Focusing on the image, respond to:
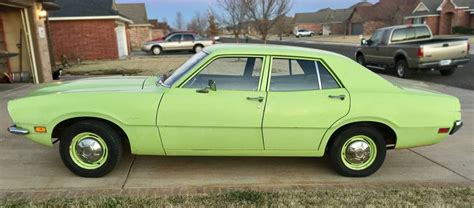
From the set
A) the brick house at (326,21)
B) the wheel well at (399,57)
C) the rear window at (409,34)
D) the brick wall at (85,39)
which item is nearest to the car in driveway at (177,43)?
the brick wall at (85,39)

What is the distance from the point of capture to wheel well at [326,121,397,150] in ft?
13.8

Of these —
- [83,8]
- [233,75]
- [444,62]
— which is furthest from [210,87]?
[83,8]

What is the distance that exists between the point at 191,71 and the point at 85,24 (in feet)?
65.9

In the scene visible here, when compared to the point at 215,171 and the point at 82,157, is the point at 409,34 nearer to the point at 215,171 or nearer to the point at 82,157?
→ the point at 215,171

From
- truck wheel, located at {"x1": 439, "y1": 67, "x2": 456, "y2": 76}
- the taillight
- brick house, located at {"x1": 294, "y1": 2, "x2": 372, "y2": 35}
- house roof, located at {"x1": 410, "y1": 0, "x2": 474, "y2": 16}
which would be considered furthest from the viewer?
brick house, located at {"x1": 294, "y1": 2, "x2": 372, "y2": 35}

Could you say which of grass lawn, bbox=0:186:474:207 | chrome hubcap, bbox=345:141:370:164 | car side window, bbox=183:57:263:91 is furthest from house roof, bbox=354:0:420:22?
grass lawn, bbox=0:186:474:207

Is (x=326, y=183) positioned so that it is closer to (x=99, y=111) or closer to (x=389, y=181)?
(x=389, y=181)

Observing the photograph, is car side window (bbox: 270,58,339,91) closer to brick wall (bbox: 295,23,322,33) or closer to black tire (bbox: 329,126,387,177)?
black tire (bbox: 329,126,387,177)

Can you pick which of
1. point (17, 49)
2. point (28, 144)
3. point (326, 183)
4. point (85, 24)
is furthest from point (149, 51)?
point (326, 183)

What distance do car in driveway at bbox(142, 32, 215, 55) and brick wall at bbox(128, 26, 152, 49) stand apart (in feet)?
35.1

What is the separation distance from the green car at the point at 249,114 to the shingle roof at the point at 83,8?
19.4m

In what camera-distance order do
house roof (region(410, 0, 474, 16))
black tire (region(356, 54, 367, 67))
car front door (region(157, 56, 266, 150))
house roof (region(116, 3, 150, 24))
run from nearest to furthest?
car front door (region(157, 56, 266, 150)) → black tire (region(356, 54, 367, 67)) → house roof (region(116, 3, 150, 24)) → house roof (region(410, 0, 474, 16))

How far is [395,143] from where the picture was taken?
4.29 metres

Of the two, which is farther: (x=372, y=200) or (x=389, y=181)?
(x=389, y=181)
